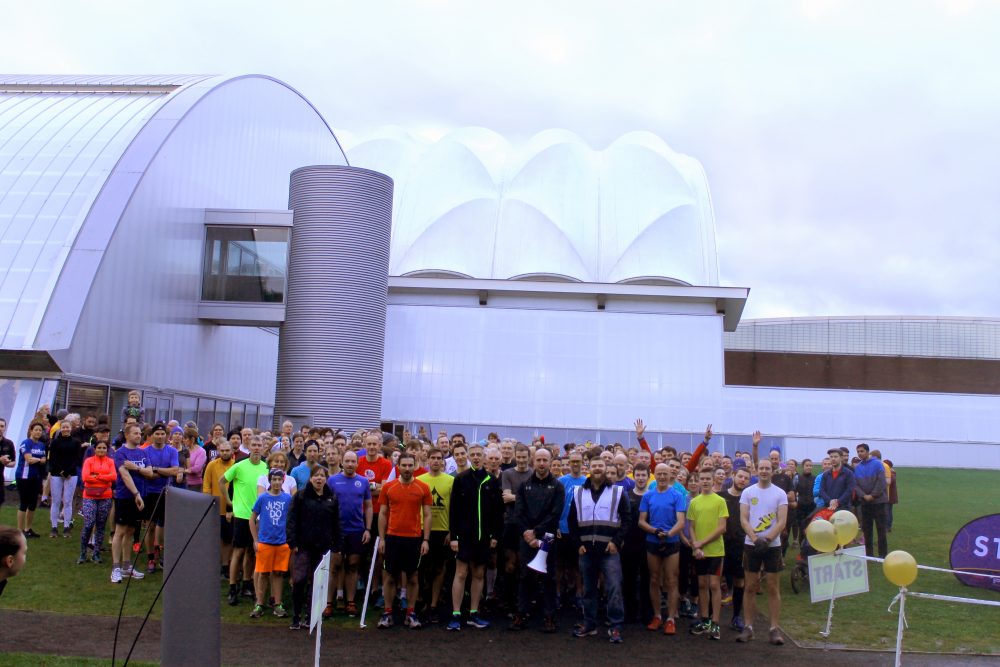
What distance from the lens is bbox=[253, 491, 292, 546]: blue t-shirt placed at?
33.1 feet

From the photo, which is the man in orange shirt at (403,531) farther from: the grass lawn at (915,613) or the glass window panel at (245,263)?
the glass window panel at (245,263)

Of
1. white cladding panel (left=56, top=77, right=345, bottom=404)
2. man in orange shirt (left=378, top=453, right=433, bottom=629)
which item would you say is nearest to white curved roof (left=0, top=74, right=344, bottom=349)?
white cladding panel (left=56, top=77, right=345, bottom=404)

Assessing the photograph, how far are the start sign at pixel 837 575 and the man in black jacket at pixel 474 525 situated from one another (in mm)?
3491

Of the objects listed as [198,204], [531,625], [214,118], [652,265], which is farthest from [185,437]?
[652,265]

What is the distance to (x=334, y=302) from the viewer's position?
79.0 ft

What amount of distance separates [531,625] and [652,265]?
2699 cm

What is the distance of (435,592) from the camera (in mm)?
10461

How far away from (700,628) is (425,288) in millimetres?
24948

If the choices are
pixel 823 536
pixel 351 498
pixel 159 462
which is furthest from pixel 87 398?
pixel 823 536

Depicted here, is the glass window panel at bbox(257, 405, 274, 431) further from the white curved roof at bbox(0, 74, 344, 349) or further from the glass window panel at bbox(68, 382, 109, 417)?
the white curved roof at bbox(0, 74, 344, 349)

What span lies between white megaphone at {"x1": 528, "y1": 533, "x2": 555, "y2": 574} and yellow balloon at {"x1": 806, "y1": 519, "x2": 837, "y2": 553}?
108 inches

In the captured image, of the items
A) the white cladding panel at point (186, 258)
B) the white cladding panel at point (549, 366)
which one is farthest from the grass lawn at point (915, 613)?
the white cladding panel at point (186, 258)

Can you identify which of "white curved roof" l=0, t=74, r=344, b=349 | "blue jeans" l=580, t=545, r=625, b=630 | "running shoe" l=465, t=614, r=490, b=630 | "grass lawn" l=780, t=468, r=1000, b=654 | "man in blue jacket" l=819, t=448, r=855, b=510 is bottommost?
"running shoe" l=465, t=614, r=490, b=630

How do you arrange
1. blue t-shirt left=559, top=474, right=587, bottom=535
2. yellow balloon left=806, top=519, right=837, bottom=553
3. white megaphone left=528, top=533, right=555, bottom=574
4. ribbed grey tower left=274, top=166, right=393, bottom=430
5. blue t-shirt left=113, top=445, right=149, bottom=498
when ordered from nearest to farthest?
yellow balloon left=806, top=519, right=837, bottom=553
white megaphone left=528, top=533, right=555, bottom=574
blue t-shirt left=559, top=474, right=587, bottom=535
blue t-shirt left=113, top=445, right=149, bottom=498
ribbed grey tower left=274, top=166, right=393, bottom=430
